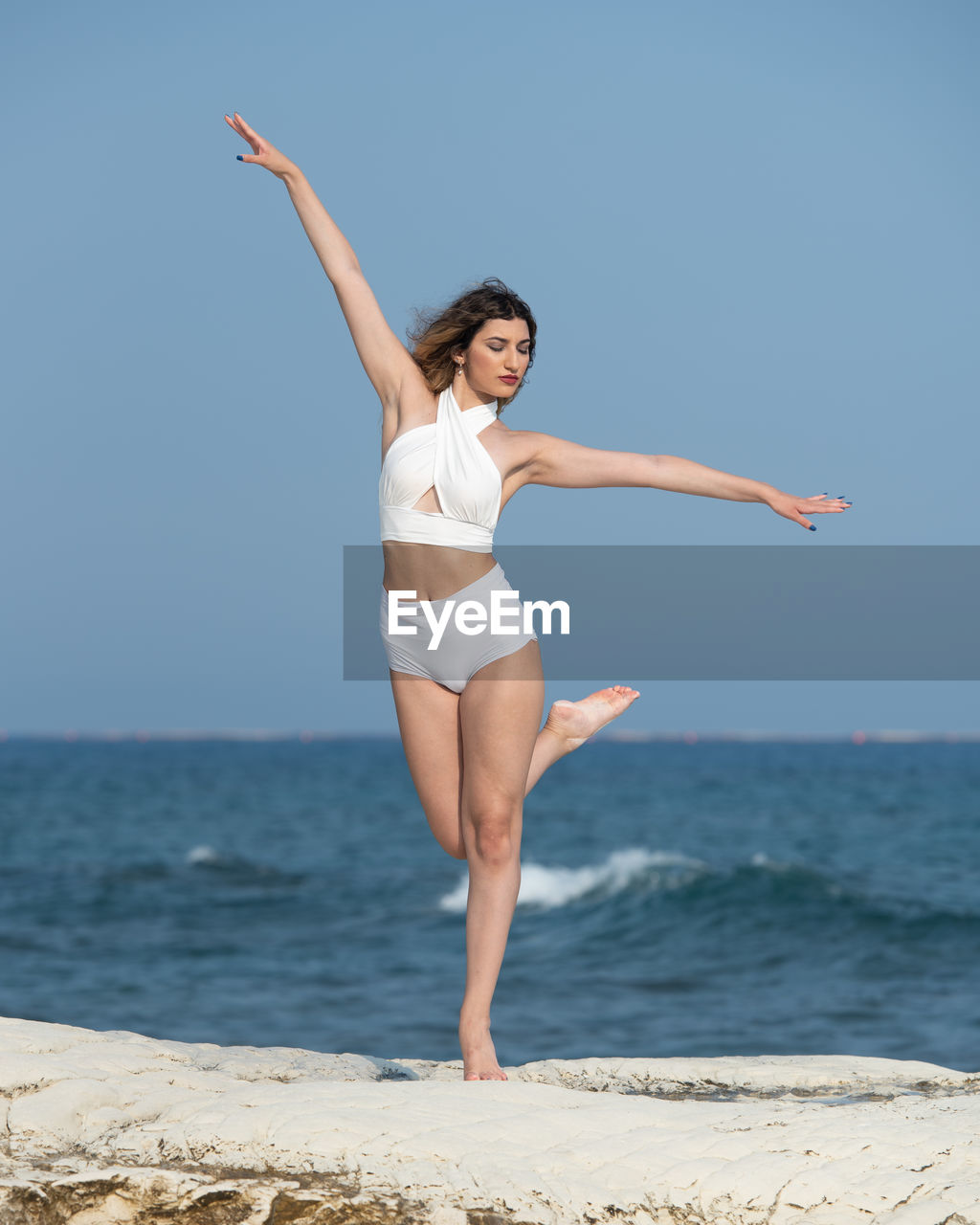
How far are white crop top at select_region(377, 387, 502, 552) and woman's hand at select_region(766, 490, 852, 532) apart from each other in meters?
0.92

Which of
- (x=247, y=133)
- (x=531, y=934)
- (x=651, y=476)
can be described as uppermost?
(x=247, y=133)

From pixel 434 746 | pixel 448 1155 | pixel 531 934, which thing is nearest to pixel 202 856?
pixel 531 934

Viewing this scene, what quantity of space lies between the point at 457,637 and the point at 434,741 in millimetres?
374

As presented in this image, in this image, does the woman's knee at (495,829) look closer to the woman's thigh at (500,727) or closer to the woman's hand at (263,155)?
the woman's thigh at (500,727)

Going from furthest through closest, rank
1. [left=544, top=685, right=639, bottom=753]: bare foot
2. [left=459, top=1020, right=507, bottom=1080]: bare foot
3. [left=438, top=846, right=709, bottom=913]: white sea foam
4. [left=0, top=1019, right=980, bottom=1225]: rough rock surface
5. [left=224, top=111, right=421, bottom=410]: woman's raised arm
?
[left=438, top=846, right=709, bottom=913]: white sea foam → [left=544, top=685, right=639, bottom=753]: bare foot → [left=224, top=111, right=421, bottom=410]: woman's raised arm → [left=459, top=1020, right=507, bottom=1080]: bare foot → [left=0, top=1019, right=980, bottom=1225]: rough rock surface

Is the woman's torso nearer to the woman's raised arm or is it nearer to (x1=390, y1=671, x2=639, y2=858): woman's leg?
the woman's raised arm

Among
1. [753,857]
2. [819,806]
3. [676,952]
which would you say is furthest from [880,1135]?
[819,806]

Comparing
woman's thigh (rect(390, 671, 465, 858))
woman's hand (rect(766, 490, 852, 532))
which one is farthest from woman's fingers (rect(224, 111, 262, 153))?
woman's hand (rect(766, 490, 852, 532))

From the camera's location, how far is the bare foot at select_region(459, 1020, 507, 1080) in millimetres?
3711

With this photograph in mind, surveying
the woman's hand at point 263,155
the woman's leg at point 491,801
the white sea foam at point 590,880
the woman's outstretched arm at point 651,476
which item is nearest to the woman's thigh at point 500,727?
the woman's leg at point 491,801

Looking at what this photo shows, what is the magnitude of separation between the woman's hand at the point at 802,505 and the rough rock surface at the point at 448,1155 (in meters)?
1.81

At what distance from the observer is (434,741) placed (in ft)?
12.8

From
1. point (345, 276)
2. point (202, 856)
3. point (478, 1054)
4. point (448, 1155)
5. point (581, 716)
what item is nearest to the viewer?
point (448, 1155)

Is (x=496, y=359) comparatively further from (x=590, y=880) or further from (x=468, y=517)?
(x=590, y=880)
